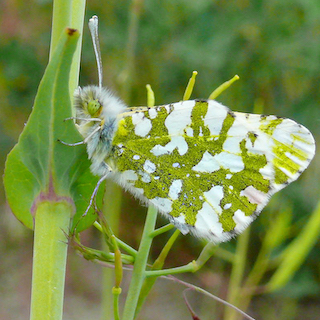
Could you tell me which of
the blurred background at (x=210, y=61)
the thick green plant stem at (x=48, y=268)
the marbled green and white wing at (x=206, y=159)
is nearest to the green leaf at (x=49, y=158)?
the thick green plant stem at (x=48, y=268)

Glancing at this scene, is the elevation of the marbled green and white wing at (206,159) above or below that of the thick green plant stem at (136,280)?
above

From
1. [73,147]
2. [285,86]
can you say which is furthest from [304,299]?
[73,147]

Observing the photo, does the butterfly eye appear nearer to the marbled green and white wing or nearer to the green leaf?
the marbled green and white wing

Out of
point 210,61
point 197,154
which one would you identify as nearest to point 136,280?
point 197,154

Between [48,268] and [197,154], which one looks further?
[197,154]

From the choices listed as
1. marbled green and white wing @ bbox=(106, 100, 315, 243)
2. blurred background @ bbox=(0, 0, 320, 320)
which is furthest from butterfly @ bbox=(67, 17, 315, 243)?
blurred background @ bbox=(0, 0, 320, 320)

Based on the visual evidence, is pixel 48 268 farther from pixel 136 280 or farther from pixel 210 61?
pixel 210 61

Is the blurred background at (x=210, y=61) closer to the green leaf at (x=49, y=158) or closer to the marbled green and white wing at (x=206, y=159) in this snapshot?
the marbled green and white wing at (x=206, y=159)
